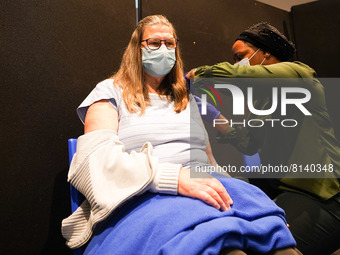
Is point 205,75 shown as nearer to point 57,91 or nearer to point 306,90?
point 306,90

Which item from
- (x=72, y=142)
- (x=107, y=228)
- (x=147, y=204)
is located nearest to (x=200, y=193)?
(x=147, y=204)

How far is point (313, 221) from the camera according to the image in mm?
1224

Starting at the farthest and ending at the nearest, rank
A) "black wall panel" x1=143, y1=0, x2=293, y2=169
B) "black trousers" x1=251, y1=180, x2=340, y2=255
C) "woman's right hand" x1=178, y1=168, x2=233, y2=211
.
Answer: "black wall panel" x1=143, y1=0, x2=293, y2=169
"black trousers" x1=251, y1=180, x2=340, y2=255
"woman's right hand" x1=178, y1=168, x2=233, y2=211

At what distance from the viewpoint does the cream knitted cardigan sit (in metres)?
0.92

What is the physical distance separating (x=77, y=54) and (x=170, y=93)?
49 cm

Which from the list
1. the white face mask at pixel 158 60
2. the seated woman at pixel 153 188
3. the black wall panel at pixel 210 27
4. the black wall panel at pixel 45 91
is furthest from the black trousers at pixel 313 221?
the black wall panel at pixel 45 91

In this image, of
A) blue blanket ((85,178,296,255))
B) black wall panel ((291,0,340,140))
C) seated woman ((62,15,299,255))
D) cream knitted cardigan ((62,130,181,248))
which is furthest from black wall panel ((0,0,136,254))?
black wall panel ((291,0,340,140))

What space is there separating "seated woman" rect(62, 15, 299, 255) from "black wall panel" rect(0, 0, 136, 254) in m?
0.27

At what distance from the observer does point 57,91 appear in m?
1.45

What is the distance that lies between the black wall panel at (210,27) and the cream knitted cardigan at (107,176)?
41.0 inches

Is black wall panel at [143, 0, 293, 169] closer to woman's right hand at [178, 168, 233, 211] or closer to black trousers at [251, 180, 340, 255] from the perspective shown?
black trousers at [251, 180, 340, 255]

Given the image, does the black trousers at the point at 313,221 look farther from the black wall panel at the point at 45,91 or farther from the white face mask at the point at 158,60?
the black wall panel at the point at 45,91

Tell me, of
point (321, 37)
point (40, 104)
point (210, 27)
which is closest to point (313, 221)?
point (40, 104)

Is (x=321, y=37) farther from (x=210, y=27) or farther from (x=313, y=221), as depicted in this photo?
(x=313, y=221)
